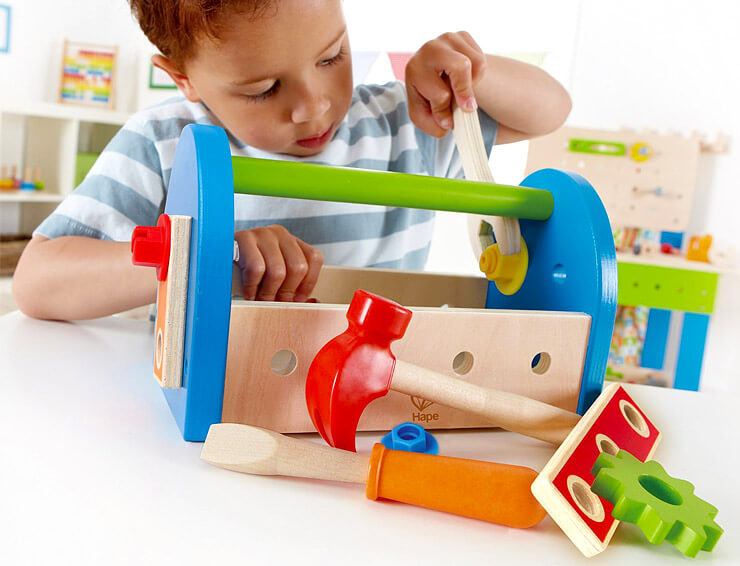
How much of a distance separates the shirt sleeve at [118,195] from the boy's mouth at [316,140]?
18 cm

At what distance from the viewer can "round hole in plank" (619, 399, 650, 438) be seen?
1.46 ft

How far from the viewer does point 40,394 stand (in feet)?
1.53

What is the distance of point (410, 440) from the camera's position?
406 millimetres

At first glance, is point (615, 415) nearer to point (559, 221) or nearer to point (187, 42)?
point (559, 221)

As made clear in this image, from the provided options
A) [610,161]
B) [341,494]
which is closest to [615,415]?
[341,494]

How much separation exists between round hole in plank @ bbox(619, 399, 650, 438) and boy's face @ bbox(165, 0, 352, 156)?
39cm

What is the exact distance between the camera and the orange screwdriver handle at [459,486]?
0.34 metres

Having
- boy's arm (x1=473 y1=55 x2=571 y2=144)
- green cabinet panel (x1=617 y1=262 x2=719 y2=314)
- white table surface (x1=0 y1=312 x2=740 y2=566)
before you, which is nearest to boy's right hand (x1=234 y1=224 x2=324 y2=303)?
white table surface (x1=0 y1=312 x2=740 y2=566)

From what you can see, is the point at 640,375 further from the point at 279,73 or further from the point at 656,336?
the point at 279,73

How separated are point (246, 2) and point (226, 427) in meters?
0.38

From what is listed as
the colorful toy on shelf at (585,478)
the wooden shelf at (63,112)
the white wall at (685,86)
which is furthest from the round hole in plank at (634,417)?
the wooden shelf at (63,112)

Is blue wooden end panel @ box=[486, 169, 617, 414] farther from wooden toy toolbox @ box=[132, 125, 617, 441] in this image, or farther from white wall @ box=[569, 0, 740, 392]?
white wall @ box=[569, 0, 740, 392]

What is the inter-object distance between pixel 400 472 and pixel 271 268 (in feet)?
0.67

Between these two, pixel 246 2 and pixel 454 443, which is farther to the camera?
pixel 246 2
